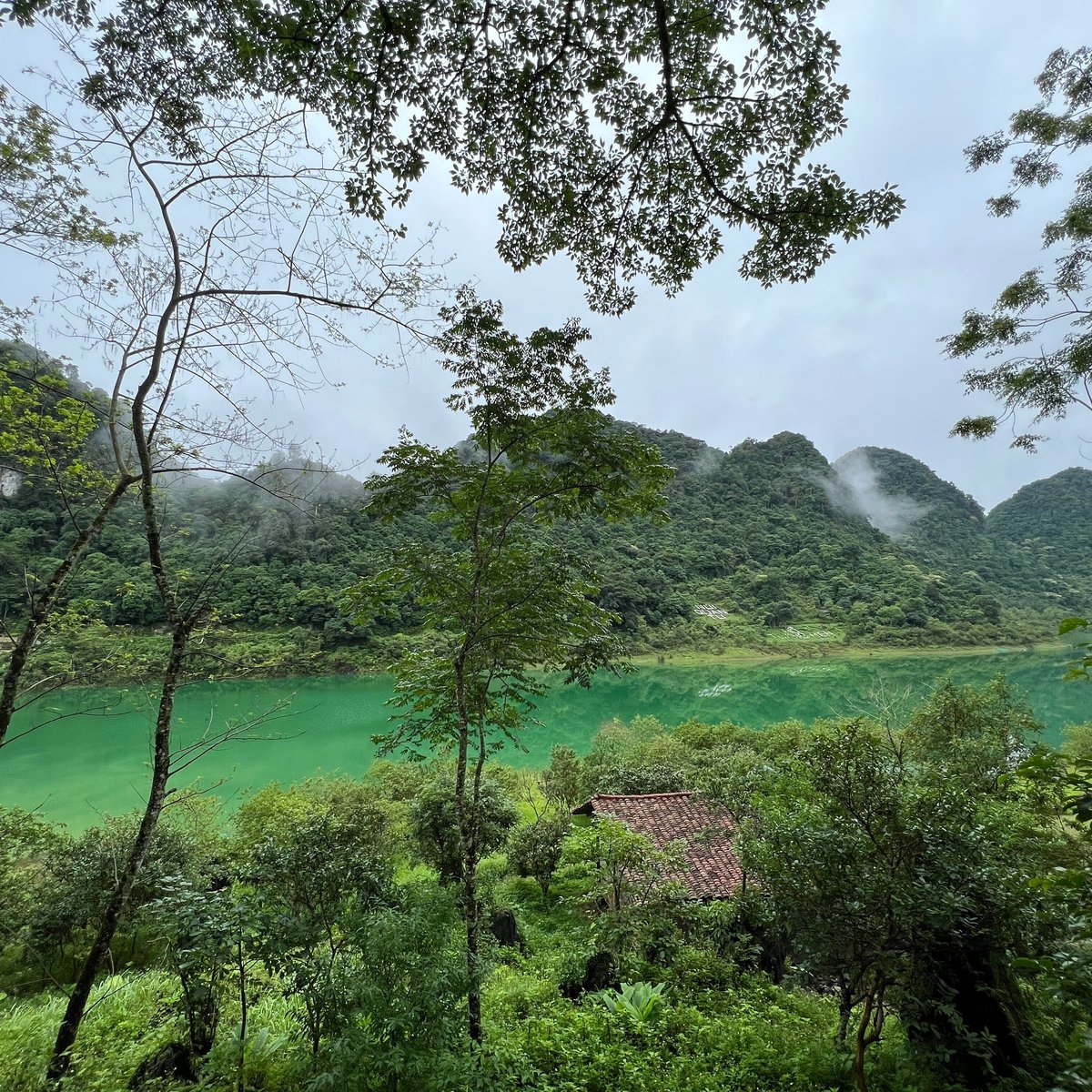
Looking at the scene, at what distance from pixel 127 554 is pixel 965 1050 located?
8238 millimetres

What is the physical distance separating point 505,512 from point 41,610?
12.1 feet

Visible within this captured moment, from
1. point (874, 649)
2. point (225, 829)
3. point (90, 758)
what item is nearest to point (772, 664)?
point (874, 649)

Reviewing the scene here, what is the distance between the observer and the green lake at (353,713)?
20666mm

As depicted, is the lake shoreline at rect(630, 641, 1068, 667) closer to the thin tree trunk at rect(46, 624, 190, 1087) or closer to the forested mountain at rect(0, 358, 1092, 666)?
the forested mountain at rect(0, 358, 1092, 666)

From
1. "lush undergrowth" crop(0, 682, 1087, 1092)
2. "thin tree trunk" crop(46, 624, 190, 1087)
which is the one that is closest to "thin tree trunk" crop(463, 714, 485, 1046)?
"lush undergrowth" crop(0, 682, 1087, 1092)

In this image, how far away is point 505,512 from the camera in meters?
5.54

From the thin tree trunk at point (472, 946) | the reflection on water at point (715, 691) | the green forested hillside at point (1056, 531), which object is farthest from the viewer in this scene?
the green forested hillside at point (1056, 531)

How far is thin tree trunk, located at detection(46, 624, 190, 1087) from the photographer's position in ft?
10.2

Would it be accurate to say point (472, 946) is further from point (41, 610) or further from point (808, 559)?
point (808, 559)

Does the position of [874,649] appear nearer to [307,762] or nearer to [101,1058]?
[307,762]

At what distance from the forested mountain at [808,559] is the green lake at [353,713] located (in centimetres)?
505

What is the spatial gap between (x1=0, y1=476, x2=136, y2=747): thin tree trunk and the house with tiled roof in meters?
9.68

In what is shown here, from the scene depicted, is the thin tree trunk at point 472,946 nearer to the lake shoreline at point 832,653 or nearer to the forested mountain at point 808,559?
the forested mountain at point 808,559

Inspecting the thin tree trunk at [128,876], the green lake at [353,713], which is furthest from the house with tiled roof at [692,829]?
the thin tree trunk at [128,876]
